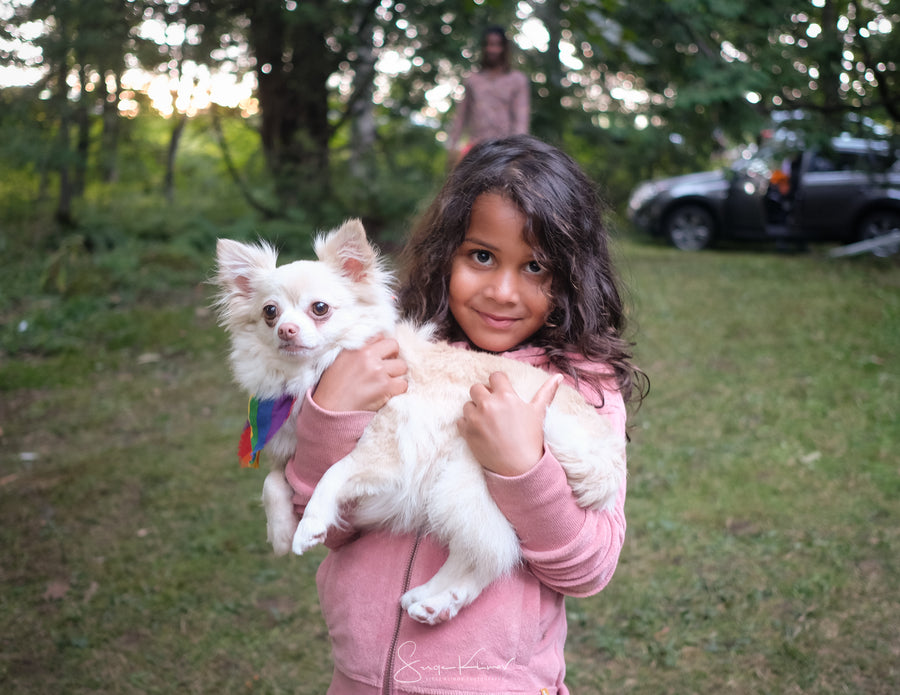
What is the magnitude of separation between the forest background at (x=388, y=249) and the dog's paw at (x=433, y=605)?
4.74 feet

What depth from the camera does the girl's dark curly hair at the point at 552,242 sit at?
6.55 ft

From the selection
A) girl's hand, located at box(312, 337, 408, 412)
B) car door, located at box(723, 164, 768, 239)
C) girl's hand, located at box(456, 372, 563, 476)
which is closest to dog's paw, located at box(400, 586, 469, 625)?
girl's hand, located at box(456, 372, 563, 476)

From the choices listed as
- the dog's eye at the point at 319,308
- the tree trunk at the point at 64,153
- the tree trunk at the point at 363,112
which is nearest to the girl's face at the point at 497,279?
the dog's eye at the point at 319,308

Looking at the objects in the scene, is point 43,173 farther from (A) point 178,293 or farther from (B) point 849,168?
(B) point 849,168

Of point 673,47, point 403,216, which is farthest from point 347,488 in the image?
point 403,216

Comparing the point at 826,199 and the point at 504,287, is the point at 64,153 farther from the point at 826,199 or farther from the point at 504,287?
the point at 826,199

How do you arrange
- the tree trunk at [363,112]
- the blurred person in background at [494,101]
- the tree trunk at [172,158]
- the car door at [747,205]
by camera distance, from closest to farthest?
the blurred person in background at [494,101], the tree trunk at [363,112], the tree trunk at [172,158], the car door at [747,205]

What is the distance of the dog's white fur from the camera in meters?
1.76

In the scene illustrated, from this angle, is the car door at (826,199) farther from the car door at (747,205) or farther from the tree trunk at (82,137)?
the tree trunk at (82,137)

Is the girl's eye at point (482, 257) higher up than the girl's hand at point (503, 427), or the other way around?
the girl's eye at point (482, 257)

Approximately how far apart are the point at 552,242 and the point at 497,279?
18 centimetres

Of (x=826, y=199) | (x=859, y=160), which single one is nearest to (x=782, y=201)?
(x=826, y=199)

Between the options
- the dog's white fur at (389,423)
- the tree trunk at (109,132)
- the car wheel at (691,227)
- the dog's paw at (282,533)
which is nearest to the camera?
the dog's white fur at (389,423)

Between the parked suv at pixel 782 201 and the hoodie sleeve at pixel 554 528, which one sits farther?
the parked suv at pixel 782 201
